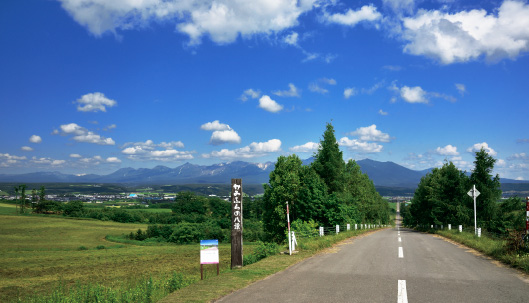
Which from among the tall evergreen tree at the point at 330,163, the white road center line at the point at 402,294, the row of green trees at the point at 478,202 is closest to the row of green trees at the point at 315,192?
the tall evergreen tree at the point at 330,163

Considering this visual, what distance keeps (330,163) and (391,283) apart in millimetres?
40077

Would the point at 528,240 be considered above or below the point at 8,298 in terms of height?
above

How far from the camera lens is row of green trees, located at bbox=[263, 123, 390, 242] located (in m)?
41.2

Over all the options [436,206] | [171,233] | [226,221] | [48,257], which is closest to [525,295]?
[436,206]

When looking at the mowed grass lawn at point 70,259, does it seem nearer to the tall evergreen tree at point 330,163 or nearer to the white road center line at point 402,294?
the white road center line at point 402,294

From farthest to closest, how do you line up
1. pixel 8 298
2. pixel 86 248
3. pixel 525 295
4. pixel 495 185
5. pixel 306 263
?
1. pixel 86 248
2. pixel 495 185
3. pixel 8 298
4. pixel 306 263
5. pixel 525 295

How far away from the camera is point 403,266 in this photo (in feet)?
39.6

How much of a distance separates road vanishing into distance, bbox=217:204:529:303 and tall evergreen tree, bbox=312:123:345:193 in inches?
1381

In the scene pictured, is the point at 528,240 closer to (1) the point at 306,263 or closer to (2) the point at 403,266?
(2) the point at 403,266

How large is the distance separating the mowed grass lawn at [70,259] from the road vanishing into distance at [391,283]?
6068mm

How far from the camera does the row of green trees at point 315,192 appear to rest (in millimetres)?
41188

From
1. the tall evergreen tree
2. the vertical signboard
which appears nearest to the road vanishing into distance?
the vertical signboard

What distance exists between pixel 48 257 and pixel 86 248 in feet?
46.7

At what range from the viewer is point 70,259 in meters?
49.2
